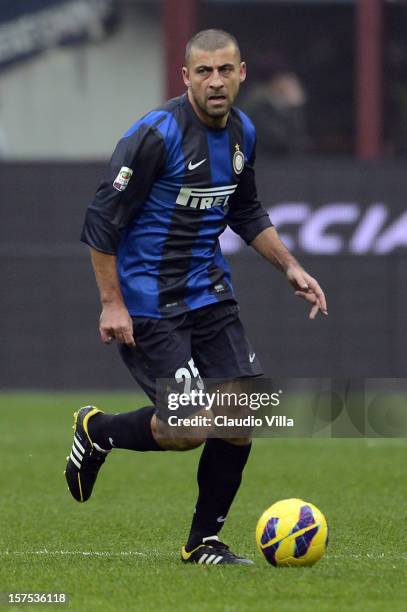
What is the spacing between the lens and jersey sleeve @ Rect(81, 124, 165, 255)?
6.11 m

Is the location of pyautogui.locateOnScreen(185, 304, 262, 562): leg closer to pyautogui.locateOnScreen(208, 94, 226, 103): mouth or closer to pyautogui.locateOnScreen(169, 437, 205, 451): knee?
pyautogui.locateOnScreen(169, 437, 205, 451): knee

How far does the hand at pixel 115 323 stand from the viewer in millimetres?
6109

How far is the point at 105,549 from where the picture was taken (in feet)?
22.2

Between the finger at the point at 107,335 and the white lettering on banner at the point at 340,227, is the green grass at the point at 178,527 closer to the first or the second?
the finger at the point at 107,335

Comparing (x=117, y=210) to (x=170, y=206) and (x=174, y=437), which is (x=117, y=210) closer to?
(x=170, y=206)

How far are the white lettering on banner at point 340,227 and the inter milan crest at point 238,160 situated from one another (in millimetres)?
8498

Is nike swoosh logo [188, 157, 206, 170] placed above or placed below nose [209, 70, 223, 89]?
below

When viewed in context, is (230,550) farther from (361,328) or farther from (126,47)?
(126,47)

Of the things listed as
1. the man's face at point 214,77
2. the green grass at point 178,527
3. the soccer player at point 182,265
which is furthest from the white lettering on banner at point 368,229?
the man's face at point 214,77

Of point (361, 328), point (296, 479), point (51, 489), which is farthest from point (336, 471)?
point (361, 328)

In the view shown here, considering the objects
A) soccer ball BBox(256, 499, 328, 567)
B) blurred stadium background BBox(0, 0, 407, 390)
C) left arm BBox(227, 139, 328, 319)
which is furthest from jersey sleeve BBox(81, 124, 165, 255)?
blurred stadium background BBox(0, 0, 407, 390)

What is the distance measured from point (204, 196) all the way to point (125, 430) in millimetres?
979

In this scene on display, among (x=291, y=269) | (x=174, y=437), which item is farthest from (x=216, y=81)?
(x=174, y=437)

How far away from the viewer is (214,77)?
20.1ft
